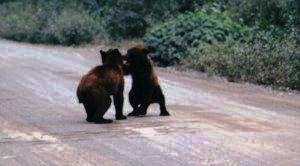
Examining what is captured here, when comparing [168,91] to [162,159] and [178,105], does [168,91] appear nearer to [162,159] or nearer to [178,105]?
[178,105]

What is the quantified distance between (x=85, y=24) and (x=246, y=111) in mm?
19210

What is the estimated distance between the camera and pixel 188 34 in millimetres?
23953

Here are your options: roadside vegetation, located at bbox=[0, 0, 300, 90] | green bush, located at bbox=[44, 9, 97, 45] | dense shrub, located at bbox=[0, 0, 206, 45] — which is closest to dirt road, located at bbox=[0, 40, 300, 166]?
roadside vegetation, located at bbox=[0, 0, 300, 90]

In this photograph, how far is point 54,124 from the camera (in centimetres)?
1179

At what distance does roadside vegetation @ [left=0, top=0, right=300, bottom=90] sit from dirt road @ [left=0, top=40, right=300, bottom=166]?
1.54 m

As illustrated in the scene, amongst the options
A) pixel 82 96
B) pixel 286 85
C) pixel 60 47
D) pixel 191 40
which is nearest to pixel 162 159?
pixel 82 96

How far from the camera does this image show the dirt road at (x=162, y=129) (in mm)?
9453

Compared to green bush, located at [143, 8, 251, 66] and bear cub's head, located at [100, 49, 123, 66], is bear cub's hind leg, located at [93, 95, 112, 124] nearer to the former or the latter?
bear cub's head, located at [100, 49, 123, 66]

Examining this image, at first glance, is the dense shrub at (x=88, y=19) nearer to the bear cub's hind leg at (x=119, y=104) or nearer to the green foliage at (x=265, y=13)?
the green foliage at (x=265, y=13)

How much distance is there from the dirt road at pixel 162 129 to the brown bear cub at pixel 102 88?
0.24 metres

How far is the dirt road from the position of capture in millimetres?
9453

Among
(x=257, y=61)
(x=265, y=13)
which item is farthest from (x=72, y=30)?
(x=257, y=61)

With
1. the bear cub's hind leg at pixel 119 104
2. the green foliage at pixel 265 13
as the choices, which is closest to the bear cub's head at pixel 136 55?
the bear cub's hind leg at pixel 119 104

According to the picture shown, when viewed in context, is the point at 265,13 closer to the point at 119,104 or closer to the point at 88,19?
the point at 88,19
